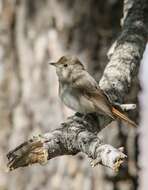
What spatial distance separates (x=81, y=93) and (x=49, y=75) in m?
1.13

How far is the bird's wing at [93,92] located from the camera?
10.8 feet

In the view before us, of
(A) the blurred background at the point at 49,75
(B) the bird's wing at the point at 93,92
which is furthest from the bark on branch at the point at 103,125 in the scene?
(A) the blurred background at the point at 49,75

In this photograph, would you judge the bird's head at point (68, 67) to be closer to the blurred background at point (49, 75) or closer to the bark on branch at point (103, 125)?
the bark on branch at point (103, 125)

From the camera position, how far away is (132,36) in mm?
3592

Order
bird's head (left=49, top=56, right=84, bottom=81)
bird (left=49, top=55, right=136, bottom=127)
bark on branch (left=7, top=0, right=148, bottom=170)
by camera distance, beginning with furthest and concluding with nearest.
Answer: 1. bird's head (left=49, top=56, right=84, bottom=81)
2. bird (left=49, top=55, right=136, bottom=127)
3. bark on branch (left=7, top=0, right=148, bottom=170)

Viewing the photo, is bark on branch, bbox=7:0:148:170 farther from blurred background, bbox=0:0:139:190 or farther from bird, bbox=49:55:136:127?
blurred background, bbox=0:0:139:190

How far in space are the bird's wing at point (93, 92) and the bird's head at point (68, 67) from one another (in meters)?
0.05

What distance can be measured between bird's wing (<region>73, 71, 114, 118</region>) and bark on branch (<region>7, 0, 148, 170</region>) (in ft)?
0.10

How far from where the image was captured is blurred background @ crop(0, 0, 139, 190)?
4.49m

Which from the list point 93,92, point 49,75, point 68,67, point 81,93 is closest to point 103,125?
point 93,92

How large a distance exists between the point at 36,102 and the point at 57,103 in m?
0.12

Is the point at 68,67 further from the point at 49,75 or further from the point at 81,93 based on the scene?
the point at 49,75

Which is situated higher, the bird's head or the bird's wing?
the bird's head

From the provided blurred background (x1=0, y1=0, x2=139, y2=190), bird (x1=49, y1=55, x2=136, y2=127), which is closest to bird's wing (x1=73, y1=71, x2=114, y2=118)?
bird (x1=49, y1=55, x2=136, y2=127)
